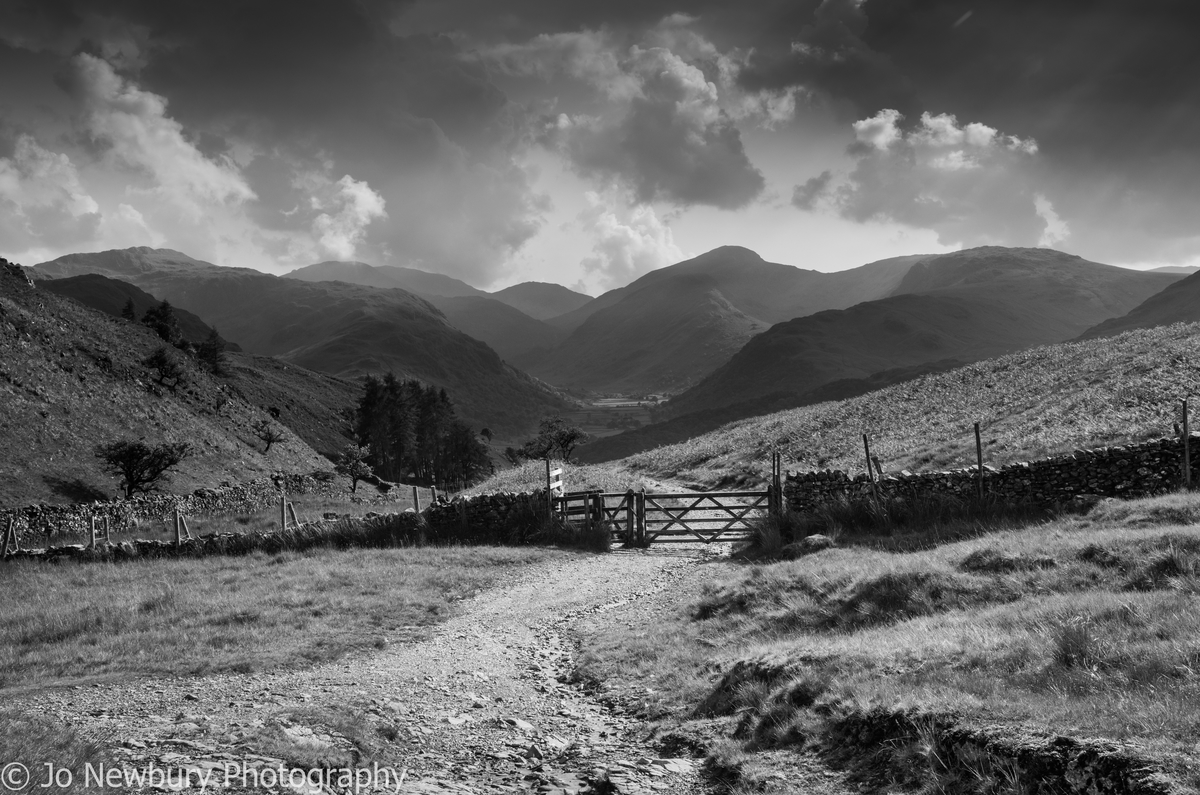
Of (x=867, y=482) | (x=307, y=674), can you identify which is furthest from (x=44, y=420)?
(x=867, y=482)

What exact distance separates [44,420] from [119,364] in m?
15.5

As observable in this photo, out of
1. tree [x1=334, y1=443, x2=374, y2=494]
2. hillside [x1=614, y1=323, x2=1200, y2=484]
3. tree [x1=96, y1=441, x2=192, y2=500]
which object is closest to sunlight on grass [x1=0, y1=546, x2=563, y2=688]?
hillside [x1=614, y1=323, x2=1200, y2=484]

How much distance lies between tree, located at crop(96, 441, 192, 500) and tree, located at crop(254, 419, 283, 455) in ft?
62.7

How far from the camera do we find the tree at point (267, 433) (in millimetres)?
73125

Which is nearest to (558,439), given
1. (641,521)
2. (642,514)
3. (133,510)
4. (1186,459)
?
(133,510)

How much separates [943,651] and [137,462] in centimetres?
5449

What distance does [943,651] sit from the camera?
962 centimetres

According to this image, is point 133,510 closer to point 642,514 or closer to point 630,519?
point 630,519

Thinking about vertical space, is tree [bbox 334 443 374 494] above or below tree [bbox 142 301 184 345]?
below

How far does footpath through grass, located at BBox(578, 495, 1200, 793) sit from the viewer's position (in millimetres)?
7152

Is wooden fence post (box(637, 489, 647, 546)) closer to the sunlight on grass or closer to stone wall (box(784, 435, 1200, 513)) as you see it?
the sunlight on grass

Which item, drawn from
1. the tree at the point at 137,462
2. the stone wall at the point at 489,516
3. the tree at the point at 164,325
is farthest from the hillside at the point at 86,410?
the stone wall at the point at 489,516

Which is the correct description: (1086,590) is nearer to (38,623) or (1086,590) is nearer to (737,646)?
(737,646)

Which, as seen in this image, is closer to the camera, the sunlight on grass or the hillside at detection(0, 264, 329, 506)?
the sunlight on grass
